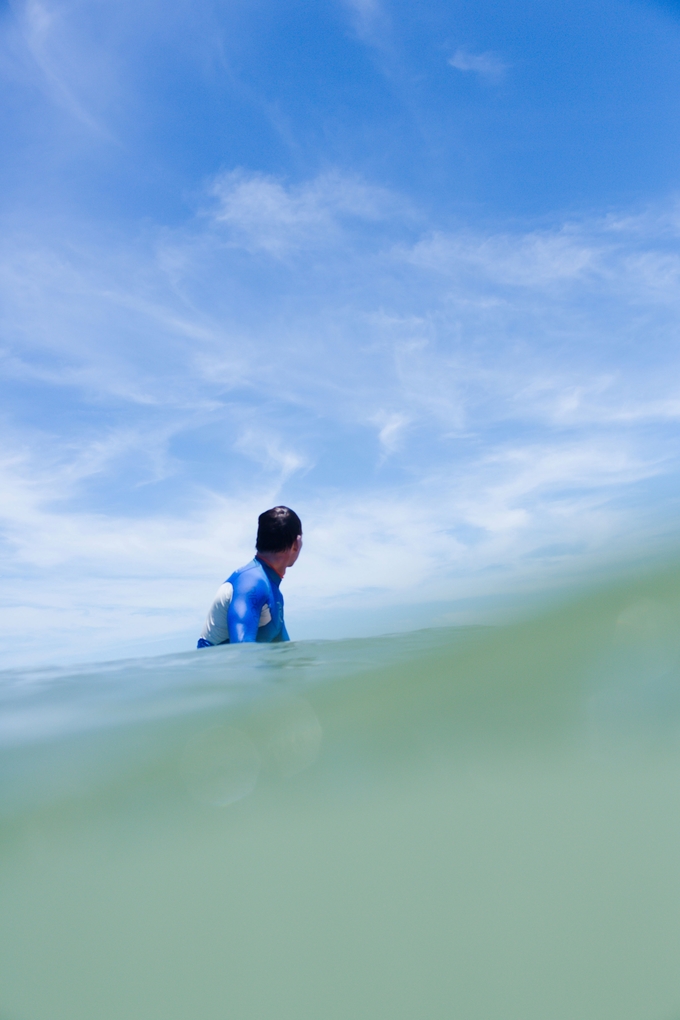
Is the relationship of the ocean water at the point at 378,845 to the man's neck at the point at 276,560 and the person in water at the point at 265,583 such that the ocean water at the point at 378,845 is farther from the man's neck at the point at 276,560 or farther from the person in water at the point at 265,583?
the man's neck at the point at 276,560

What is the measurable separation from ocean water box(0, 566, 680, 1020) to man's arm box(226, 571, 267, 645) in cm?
174

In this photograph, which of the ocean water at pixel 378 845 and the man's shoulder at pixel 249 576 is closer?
the ocean water at pixel 378 845

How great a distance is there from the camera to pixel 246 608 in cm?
493

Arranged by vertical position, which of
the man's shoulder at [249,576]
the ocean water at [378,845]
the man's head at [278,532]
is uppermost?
the man's head at [278,532]

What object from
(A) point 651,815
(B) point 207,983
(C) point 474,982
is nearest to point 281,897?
(B) point 207,983

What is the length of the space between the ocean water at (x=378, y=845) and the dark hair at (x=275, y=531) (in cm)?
243

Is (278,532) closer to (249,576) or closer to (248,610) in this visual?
(249,576)

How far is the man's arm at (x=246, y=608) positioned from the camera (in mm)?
4828

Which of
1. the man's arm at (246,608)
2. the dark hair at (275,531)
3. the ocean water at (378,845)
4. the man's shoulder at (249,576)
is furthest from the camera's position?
the dark hair at (275,531)

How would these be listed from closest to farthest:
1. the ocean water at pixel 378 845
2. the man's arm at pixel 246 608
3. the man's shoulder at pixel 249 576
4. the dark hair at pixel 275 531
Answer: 1. the ocean water at pixel 378 845
2. the man's arm at pixel 246 608
3. the man's shoulder at pixel 249 576
4. the dark hair at pixel 275 531

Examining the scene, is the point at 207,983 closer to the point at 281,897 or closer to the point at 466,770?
the point at 281,897

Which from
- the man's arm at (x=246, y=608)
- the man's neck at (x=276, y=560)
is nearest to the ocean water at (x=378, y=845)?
the man's arm at (x=246, y=608)

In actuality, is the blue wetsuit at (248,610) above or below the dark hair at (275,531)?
below

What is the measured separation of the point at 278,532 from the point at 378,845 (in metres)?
3.72
